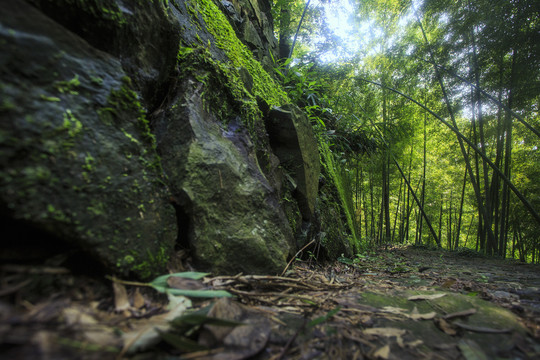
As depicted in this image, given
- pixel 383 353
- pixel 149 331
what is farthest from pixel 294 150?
pixel 149 331

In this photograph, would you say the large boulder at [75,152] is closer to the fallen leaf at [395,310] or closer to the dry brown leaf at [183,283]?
the dry brown leaf at [183,283]

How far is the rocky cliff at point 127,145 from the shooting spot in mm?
695

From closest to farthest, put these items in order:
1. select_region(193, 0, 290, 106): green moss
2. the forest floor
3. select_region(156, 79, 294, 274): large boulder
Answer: the forest floor, select_region(156, 79, 294, 274): large boulder, select_region(193, 0, 290, 106): green moss

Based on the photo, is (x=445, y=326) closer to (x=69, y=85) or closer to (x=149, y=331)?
(x=149, y=331)

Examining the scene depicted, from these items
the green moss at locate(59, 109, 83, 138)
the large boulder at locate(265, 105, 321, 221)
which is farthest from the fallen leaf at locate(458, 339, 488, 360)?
the large boulder at locate(265, 105, 321, 221)

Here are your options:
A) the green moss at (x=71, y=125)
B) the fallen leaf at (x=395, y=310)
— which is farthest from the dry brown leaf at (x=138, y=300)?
the fallen leaf at (x=395, y=310)

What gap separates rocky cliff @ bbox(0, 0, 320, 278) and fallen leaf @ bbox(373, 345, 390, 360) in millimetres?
696

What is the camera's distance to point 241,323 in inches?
29.9

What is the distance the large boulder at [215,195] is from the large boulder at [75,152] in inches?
6.2

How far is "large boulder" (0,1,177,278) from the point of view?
26.4 inches

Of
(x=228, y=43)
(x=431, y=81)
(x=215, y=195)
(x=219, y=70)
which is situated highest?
(x=431, y=81)

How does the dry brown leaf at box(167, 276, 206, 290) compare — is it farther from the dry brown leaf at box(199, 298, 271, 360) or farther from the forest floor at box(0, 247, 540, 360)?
the dry brown leaf at box(199, 298, 271, 360)

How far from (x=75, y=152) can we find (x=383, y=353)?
1258mm

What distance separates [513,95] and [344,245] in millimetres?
4878
